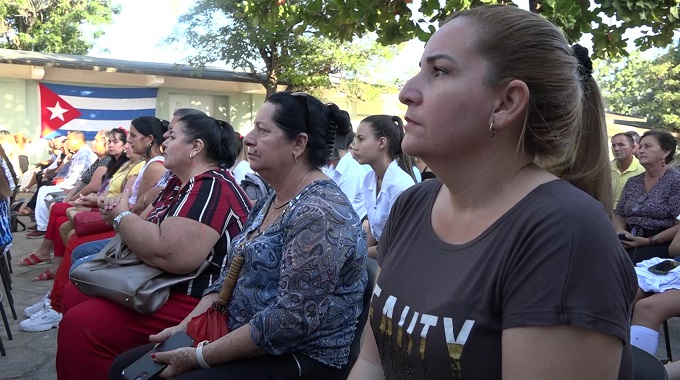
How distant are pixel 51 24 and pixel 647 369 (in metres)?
26.5

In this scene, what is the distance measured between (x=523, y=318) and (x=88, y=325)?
7.81 feet

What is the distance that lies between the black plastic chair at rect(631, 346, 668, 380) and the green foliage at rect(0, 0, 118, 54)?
25.8 meters

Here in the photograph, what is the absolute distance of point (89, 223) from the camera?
17.4ft

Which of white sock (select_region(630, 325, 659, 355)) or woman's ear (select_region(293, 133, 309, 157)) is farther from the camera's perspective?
white sock (select_region(630, 325, 659, 355))

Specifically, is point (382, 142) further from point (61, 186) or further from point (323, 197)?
point (61, 186)

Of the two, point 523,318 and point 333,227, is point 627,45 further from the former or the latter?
point 523,318

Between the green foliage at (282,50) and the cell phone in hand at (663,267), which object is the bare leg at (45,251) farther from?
the green foliage at (282,50)

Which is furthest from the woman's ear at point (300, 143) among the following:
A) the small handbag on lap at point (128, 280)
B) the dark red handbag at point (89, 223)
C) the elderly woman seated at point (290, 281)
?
the dark red handbag at point (89, 223)

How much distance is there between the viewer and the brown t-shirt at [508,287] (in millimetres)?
1138

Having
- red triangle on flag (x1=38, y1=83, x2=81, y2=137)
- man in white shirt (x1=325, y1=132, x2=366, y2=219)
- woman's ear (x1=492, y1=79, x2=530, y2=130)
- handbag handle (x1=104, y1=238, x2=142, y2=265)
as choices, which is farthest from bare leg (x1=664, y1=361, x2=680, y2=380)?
red triangle on flag (x1=38, y1=83, x2=81, y2=137)

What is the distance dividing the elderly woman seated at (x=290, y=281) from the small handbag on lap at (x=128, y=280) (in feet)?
0.88

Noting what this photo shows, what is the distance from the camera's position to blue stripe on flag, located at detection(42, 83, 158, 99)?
15430mm

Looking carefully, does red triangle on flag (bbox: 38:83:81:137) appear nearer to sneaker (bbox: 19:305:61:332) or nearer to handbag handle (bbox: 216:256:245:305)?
sneaker (bbox: 19:305:61:332)

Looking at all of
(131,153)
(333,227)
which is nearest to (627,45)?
(333,227)
